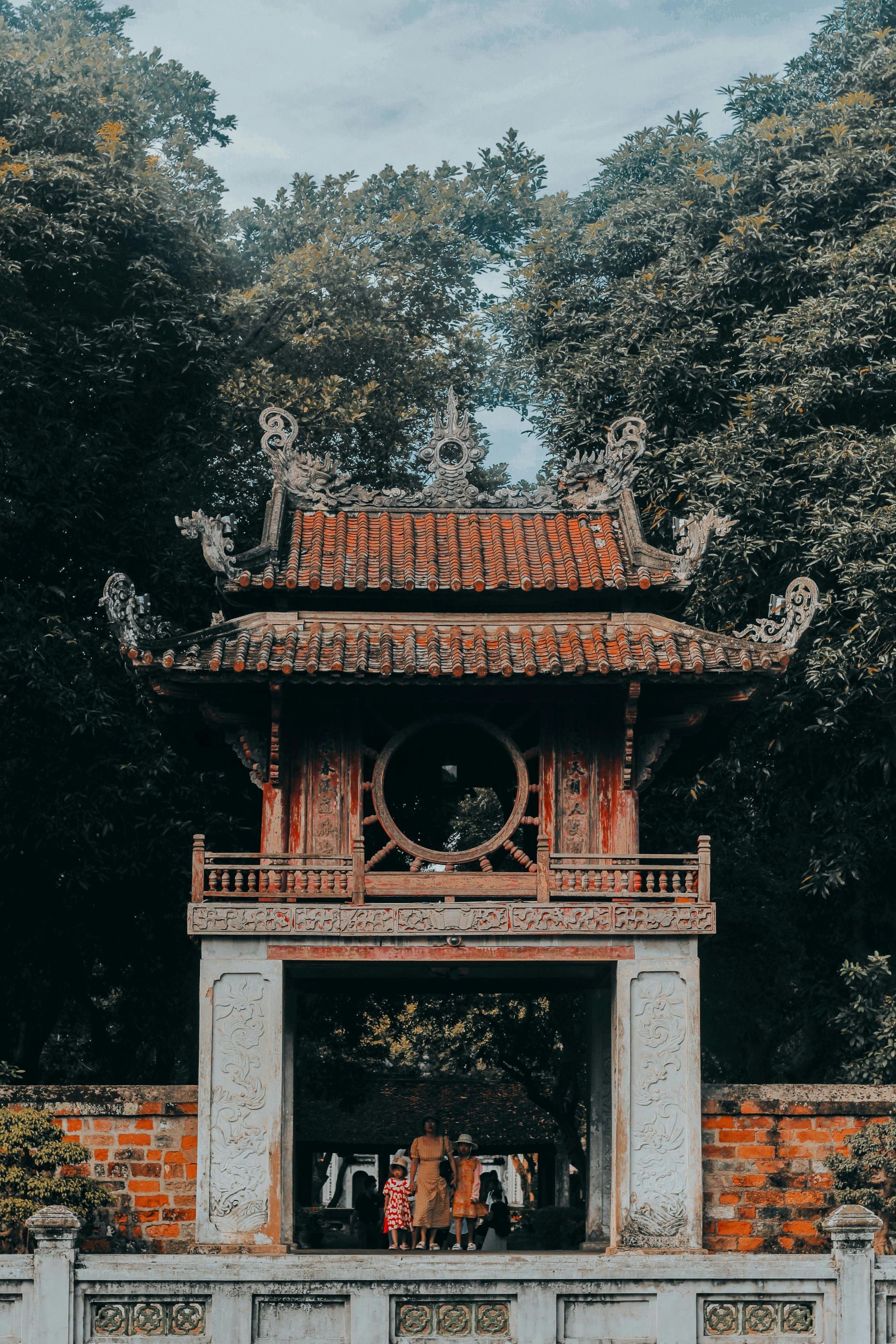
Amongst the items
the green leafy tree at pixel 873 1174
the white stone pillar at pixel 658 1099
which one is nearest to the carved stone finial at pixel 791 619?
the white stone pillar at pixel 658 1099

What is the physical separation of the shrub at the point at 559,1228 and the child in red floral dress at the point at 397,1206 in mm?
3631

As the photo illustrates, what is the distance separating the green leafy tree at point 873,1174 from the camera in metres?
19.0

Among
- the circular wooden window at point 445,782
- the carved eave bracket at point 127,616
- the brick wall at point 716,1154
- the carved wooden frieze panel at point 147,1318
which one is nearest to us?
the carved wooden frieze panel at point 147,1318

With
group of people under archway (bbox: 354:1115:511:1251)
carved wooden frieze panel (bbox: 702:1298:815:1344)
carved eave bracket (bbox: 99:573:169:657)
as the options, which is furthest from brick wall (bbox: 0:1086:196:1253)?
carved wooden frieze panel (bbox: 702:1298:815:1344)

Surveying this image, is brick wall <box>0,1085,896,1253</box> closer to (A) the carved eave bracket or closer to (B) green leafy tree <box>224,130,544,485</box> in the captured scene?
(A) the carved eave bracket

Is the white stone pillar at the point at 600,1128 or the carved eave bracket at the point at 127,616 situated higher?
the carved eave bracket at the point at 127,616

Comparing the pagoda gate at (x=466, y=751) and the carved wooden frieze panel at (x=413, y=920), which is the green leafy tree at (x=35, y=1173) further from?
the carved wooden frieze panel at (x=413, y=920)

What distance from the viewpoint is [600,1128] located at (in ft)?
67.9

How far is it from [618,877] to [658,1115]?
2602 mm

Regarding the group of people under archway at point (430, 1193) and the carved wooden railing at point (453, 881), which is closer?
the carved wooden railing at point (453, 881)

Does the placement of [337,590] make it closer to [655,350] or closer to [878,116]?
[655,350]

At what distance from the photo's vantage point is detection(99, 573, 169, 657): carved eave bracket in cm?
1897

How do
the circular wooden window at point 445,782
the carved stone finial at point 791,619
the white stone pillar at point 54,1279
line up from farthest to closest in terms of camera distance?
the carved stone finial at point 791,619 → the circular wooden window at point 445,782 → the white stone pillar at point 54,1279

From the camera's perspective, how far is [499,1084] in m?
37.6
